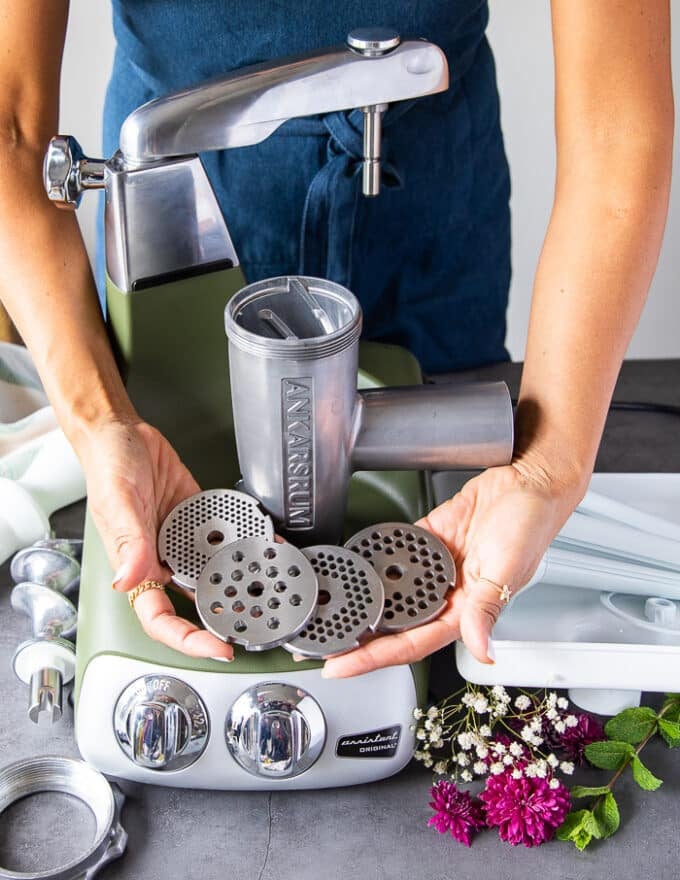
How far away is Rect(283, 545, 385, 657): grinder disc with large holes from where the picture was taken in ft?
2.07

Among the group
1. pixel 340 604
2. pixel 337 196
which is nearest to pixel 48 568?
pixel 340 604

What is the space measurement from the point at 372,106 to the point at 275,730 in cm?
39

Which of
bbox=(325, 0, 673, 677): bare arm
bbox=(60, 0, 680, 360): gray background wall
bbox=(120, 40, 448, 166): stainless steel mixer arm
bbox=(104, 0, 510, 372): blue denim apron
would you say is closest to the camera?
bbox=(120, 40, 448, 166): stainless steel mixer arm

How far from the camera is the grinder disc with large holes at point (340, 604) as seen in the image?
0.63 metres

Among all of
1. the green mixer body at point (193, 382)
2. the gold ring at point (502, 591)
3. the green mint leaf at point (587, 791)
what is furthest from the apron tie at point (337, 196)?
the green mint leaf at point (587, 791)

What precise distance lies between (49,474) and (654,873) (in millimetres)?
593

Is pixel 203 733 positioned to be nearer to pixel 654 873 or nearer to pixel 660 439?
pixel 654 873

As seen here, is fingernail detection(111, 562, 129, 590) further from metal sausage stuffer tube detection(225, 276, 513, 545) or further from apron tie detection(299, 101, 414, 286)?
apron tie detection(299, 101, 414, 286)

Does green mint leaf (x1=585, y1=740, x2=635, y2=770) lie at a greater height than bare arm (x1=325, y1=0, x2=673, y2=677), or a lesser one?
lesser

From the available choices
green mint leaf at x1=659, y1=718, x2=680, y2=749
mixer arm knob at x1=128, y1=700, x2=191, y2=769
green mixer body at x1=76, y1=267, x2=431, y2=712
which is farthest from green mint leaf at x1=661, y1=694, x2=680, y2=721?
mixer arm knob at x1=128, y1=700, x2=191, y2=769

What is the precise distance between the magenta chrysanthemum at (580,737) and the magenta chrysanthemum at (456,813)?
0.26 ft

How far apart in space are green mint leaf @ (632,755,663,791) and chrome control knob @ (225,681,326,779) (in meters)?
0.21

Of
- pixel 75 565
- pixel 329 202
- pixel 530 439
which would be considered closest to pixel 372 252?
pixel 329 202

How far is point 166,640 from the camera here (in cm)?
64
